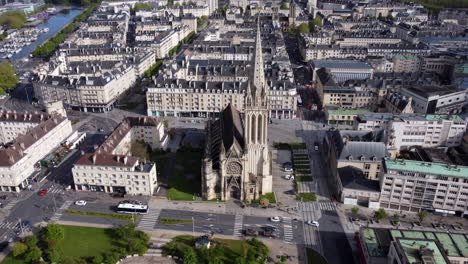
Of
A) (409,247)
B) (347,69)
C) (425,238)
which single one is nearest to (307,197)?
(425,238)

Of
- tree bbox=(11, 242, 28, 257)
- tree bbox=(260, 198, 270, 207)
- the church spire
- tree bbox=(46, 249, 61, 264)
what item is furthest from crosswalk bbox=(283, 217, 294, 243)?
tree bbox=(11, 242, 28, 257)

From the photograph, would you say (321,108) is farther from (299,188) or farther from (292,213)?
(292,213)

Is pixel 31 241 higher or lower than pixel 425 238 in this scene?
lower

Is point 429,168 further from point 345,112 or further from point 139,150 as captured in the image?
point 139,150

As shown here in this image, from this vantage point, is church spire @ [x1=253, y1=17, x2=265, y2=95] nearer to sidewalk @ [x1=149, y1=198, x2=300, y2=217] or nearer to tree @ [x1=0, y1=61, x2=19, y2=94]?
sidewalk @ [x1=149, y1=198, x2=300, y2=217]

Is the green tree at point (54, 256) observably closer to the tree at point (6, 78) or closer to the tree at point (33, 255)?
the tree at point (33, 255)

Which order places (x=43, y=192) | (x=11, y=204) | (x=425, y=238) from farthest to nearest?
(x=43, y=192), (x=11, y=204), (x=425, y=238)
